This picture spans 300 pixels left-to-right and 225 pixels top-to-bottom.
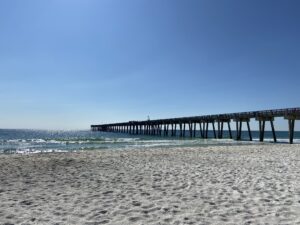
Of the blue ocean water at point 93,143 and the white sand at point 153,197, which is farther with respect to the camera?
the blue ocean water at point 93,143

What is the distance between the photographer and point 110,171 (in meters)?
11.7

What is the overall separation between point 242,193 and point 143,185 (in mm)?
2446

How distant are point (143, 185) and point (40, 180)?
3041 mm

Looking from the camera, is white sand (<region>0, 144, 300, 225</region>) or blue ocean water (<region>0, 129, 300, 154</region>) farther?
blue ocean water (<region>0, 129, 300, 154</region>)

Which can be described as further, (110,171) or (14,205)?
(110,171)

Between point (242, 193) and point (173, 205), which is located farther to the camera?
point (242, 193)

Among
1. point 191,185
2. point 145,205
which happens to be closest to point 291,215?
point 145,205

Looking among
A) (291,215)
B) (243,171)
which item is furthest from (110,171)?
(291,215)

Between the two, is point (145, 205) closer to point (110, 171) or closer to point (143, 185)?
point (143, 185)

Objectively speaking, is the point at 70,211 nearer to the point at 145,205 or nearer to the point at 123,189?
the point at 145,205

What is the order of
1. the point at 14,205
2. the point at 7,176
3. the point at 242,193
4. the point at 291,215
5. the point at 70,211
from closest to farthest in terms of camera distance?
the point at 291,215, the point at 70,211, the point at 14,205, the point at 242,193, the point at 7,176

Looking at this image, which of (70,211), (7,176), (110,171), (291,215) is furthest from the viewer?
(110,171)

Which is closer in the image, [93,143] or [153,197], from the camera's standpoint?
[153,197]

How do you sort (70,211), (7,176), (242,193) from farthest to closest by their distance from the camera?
(7,176)
(242,193)
(70,211)
